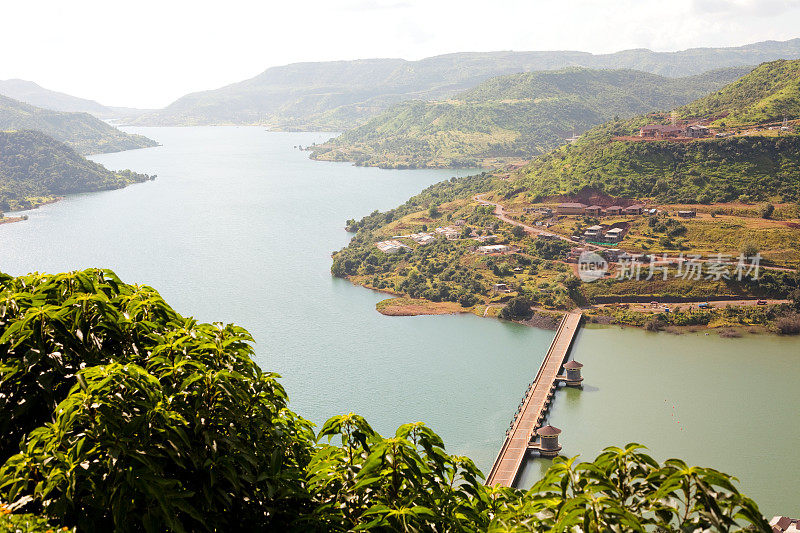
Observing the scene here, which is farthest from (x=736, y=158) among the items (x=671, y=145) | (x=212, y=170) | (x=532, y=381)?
(x=212, y=170)

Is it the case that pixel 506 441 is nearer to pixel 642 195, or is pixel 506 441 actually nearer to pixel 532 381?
pixel 532 381

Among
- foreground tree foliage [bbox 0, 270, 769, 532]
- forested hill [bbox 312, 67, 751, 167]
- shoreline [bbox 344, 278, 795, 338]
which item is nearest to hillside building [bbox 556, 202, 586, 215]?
shoreline [bbox 344, 278, 795, 338]

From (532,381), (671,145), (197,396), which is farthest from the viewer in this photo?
(671,145)

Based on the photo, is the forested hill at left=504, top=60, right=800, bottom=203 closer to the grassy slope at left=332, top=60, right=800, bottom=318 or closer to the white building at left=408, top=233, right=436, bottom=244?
the grassy slope at left=332, top=60, right=800, bottom=318

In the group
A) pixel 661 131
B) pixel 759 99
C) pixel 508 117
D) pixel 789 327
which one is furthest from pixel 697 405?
pixel 508 117

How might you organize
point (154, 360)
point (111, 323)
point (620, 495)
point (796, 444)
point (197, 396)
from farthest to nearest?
point (796, 444) < point (111, 323) < point (154, 360) < point (197, 396) < point (620, 495)

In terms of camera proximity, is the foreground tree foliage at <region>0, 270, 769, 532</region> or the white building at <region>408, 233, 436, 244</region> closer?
the foreground tree foliage at <region>0, 270, 769, 532</region>
